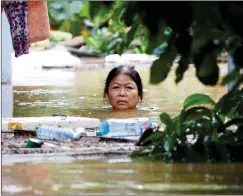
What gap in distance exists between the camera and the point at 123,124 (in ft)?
17.3

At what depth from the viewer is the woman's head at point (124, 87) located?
749 cm

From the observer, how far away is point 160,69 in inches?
147

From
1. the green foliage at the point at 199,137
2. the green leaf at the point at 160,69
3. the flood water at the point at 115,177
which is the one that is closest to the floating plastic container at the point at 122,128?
the green foliage at the point at 199,137

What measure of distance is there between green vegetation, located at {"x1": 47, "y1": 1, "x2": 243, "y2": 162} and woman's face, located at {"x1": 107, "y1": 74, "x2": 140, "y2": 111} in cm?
252

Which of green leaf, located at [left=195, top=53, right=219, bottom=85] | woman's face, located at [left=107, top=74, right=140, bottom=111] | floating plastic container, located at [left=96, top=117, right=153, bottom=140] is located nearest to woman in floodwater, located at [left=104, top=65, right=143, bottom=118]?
woman's face, located at [left=107, top=74, right=140, bottom=111]

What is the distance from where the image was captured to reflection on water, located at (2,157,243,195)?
12.0ft

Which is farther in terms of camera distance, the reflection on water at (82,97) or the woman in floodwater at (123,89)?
the woman in floodwater at (123,89)

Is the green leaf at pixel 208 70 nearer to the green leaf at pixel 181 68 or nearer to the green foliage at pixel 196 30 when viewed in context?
the green foliage at pixel 196 30

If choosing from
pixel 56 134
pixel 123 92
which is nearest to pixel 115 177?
pixel 56 134

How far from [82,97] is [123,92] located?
126 cm

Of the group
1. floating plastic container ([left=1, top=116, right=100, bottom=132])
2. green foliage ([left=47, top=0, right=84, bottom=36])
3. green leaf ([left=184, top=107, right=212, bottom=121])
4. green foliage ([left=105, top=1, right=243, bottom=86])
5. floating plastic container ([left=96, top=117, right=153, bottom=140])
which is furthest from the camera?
green foliage ([left=47, top=0, right=84, bottom=36])

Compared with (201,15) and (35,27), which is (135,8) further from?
(35,27)

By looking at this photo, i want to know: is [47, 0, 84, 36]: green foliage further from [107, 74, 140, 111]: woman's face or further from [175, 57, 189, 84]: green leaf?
[175, 57, 189, 84]: green leaf

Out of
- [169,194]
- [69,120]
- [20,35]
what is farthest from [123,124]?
[20,35]
